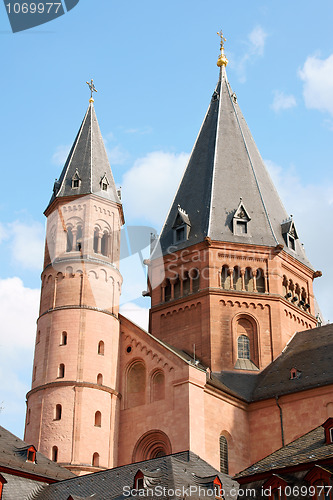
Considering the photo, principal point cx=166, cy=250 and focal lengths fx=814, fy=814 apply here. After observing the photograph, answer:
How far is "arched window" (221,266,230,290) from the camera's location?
5756cm

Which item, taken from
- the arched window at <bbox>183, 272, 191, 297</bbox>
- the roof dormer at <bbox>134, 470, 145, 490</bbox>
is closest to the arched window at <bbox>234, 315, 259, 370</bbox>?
the arched window at <bbox>183, 272, 191, 297</bbox>

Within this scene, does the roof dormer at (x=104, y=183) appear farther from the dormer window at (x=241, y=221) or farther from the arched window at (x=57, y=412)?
the arched window at (x=57, y=412)

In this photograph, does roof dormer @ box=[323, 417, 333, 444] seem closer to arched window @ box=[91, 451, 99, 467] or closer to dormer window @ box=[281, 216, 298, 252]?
arched window @ box=[91, 451, 99, 467]

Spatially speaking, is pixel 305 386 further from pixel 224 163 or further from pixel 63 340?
pixel 224 163

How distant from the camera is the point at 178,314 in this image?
58281 millimetres

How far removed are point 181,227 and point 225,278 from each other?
236 inches

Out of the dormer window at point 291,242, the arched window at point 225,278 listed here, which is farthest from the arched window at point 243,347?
the dormer window at point 291,242

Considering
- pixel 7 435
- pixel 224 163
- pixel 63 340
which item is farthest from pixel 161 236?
pixel 7 435

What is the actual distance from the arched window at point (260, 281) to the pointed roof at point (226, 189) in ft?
7.79

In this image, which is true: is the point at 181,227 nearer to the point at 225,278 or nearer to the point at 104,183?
the point at 225,278

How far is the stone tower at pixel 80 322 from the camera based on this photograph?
4588cm

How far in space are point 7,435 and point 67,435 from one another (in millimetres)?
7859

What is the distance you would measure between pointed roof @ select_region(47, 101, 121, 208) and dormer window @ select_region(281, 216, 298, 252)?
47.5ft

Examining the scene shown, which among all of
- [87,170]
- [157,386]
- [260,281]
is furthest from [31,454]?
[260,281]
